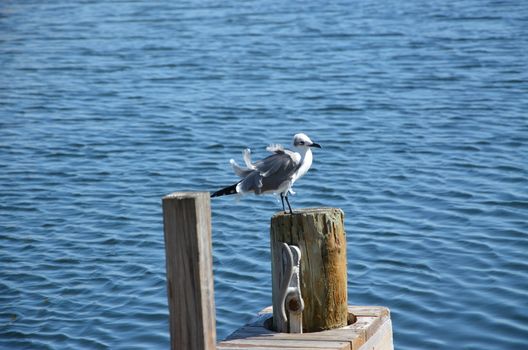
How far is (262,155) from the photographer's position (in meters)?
13.5

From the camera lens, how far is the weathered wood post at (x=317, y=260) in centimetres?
611

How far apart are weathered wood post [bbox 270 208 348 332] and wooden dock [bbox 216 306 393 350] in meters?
0.11

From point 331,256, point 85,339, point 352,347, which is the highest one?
point 331,256

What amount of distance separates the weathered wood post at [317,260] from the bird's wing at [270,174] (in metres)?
0.32

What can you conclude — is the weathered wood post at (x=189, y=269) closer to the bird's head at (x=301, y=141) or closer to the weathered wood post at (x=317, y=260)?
the weathered wood post at (x=317, y=260)

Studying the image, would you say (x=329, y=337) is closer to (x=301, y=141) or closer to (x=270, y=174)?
(x=270, y=174)

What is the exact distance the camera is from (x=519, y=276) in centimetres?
920

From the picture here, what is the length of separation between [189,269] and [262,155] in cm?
858

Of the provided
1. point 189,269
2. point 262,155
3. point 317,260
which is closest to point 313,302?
point 317,260

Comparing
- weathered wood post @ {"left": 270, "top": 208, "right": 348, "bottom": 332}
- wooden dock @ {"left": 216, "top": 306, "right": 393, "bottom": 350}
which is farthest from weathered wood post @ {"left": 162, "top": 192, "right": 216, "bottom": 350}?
weathered wood post @ {"left": 270, "top": 208, "right": 348, "bottom": 332}

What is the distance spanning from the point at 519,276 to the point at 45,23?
65.5 feet

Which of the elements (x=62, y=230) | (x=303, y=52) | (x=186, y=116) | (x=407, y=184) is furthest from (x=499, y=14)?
(x=62, y=230)

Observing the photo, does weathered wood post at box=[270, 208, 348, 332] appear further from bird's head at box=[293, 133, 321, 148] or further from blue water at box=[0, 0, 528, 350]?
blue water at box=[0, 0, 528, 350]

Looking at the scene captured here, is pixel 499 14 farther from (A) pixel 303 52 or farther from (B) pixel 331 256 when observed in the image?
(B) pixel 331 256
